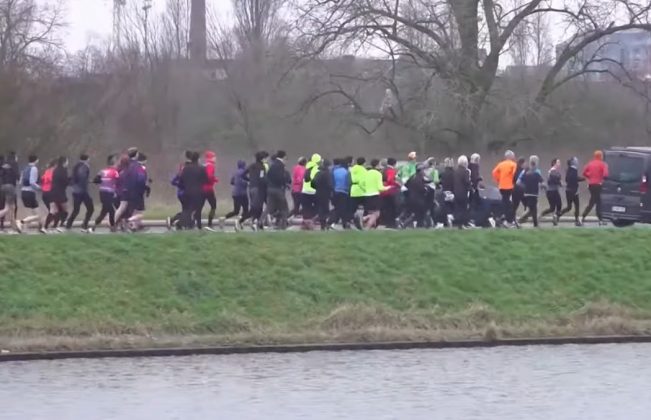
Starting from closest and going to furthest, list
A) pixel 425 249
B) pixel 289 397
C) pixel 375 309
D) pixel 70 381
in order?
pixel 289 397 < pixel 70 381 < pixel 375 309 < pixel 425 249

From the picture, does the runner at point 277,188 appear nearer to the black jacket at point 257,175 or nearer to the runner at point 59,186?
the black jacket at point 257,175

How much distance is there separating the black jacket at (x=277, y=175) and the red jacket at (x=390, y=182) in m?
2.32

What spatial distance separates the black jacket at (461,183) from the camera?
26.8 metres

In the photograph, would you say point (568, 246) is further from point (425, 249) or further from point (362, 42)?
point (362, 42)

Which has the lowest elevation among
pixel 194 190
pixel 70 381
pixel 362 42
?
pixel 70 381

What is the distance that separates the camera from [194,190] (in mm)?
24562

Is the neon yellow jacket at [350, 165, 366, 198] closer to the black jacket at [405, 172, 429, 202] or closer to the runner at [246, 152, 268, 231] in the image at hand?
the black jacket at [405, 172, 429, 202]

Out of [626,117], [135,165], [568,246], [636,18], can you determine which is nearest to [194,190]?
[135,165]

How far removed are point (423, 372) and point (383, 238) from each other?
7.39 meters

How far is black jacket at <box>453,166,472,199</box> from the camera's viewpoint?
26.8m

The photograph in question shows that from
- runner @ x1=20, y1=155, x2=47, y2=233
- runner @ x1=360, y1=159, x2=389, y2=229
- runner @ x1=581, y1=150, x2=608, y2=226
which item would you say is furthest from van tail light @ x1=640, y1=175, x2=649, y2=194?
runner @ x1=20, y1=155, x2=47, y2=233

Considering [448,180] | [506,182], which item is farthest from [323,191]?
[506,182]

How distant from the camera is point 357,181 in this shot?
87.1 ft

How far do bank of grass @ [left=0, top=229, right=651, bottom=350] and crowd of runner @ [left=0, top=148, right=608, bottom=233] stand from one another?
173 inches
